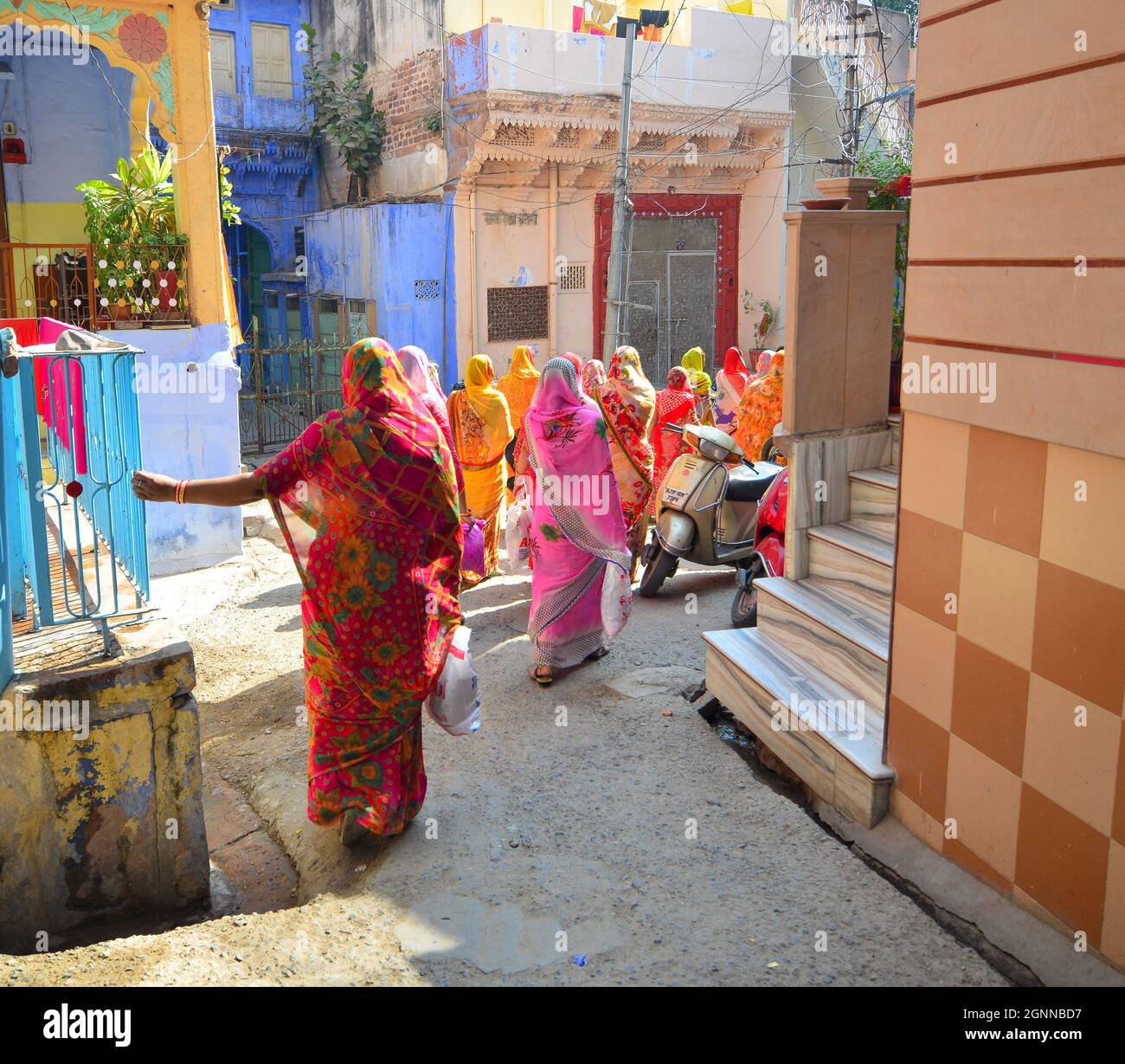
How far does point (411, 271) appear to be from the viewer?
14.0 meters

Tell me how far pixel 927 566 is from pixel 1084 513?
72cm

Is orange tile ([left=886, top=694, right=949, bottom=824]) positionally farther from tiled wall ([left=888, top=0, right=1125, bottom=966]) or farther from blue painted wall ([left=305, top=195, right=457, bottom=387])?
blue painted wall ([left=305, top=195, right=457, bottom=387])

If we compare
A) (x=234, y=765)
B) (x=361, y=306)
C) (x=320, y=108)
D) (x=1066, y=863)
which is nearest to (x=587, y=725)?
(x=234, y=765)

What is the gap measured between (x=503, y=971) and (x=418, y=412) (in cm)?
179

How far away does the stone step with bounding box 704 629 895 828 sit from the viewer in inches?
144

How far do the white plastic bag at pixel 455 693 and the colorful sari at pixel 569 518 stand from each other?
1.51 metres

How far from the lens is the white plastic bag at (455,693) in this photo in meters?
3.67

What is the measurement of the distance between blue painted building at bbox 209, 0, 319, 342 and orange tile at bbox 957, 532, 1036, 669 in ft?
47.0

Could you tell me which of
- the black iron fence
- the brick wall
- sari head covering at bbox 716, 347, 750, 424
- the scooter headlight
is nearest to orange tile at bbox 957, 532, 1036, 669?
the scooter headlight

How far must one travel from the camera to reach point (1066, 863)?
2768mm

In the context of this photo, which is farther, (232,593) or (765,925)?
(232,593)

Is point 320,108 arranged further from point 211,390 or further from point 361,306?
point 211,390

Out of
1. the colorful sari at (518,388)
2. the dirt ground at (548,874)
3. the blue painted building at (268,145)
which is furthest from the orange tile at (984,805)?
the blue painted building at (268,145)

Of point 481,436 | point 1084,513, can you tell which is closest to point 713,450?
point 481,436
